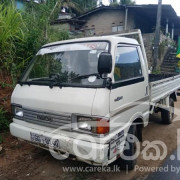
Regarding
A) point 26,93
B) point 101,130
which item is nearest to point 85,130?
point 101,130

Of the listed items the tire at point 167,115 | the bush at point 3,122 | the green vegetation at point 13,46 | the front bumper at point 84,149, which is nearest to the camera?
the front bumper at point 84,149

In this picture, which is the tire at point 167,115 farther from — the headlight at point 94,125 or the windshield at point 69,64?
the headlight at point 94,125

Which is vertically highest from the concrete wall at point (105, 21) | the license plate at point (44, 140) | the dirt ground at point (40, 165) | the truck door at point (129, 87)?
the concrete wall at point (105, 21)

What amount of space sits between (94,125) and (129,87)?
3.05ft

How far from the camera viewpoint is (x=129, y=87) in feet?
9.81

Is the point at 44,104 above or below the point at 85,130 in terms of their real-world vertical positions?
above

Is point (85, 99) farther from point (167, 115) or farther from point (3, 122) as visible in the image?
point (167, 115)

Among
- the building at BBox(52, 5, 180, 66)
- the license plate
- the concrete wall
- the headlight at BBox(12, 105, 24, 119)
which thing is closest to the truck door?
the license plate

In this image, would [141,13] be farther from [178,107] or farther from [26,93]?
[26,93]

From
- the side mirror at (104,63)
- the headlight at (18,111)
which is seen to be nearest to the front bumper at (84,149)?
the headlight at (18,111)

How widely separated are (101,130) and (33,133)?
3.46 feet

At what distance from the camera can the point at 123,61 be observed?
120 inches

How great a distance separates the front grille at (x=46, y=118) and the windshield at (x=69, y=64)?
51cm

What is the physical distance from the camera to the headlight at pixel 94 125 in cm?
238
